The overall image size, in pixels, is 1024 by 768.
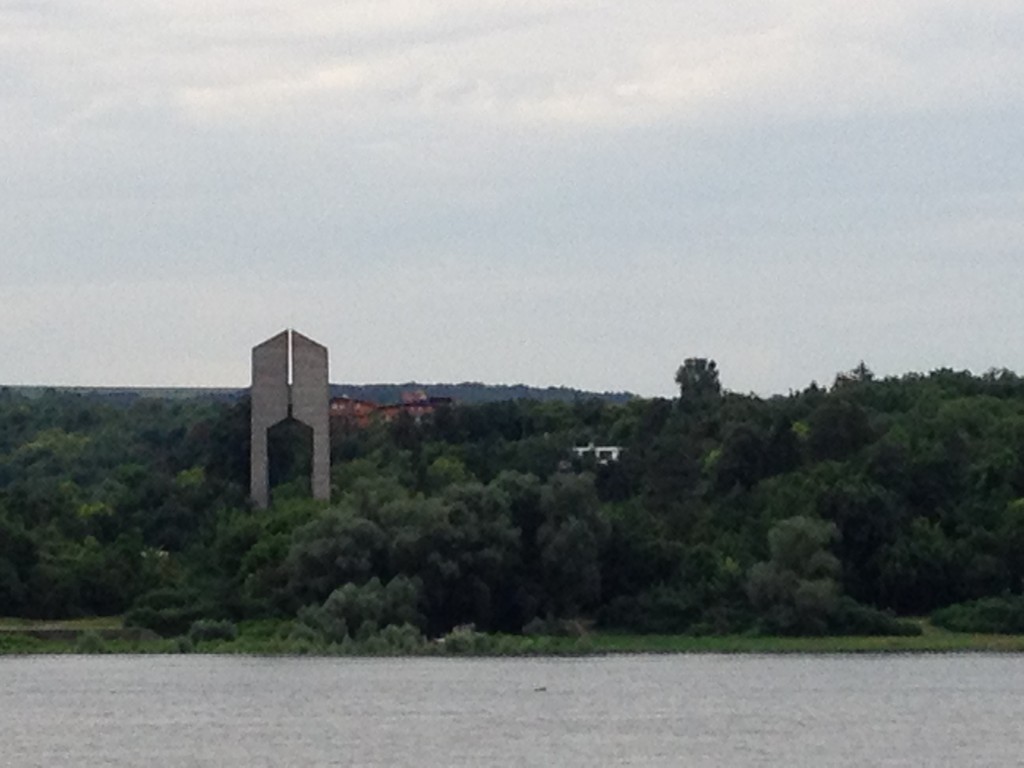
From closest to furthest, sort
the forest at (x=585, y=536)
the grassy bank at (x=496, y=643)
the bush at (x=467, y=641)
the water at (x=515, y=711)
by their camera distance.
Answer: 1. the water at (x=515, y=711)
2. the bush at (x=467, y=641)
3. the grassy bank at (x=496, y=643)
4. the forest at (x=585, y=536)

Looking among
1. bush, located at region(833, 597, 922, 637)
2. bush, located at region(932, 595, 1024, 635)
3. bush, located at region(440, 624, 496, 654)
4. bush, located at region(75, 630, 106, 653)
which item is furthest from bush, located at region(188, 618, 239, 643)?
bush, located at region(932, 595, 1024, 635)

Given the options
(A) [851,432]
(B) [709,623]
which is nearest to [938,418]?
(A) [851,432]

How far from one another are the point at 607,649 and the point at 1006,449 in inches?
667

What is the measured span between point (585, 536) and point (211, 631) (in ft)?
33.9

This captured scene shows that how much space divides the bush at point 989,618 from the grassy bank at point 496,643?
0.45 metres

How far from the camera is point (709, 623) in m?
79.9

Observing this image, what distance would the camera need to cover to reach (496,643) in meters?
76.3

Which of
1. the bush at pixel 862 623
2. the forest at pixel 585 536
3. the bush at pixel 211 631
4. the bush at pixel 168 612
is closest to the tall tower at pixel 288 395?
the forest at pixel 585 536

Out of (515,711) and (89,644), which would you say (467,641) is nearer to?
(89,644)

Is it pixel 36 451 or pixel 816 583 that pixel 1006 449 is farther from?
pixel 36 451

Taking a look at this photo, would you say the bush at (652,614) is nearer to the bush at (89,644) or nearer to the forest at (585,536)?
the forest at (585,536)

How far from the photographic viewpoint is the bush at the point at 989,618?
3113 inches

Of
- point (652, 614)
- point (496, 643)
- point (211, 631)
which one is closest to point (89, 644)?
point (211, 631)

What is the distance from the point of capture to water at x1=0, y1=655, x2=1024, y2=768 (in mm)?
47031
